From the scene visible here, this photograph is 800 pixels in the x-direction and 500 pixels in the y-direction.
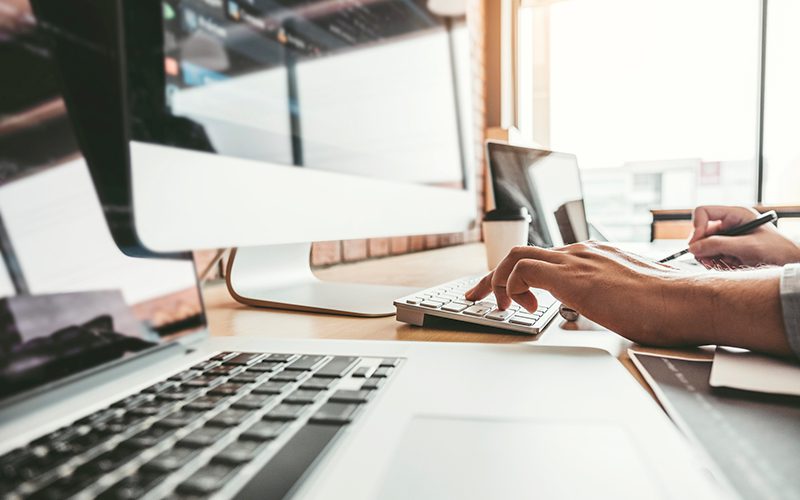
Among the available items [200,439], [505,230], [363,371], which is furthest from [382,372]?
[505,230]

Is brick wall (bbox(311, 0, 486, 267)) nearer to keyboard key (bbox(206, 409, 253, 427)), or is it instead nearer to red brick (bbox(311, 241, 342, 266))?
red brick (bbox(311, 241, 342, 266))

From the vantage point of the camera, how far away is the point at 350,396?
211mm

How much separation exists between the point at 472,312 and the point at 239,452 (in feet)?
0.99

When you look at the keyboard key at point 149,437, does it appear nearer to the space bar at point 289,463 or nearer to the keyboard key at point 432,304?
the space bar at point 289,463

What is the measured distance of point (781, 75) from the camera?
9.07ft

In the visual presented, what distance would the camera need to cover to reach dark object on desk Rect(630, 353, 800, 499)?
161 millimetres

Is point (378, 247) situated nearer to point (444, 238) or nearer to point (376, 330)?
point (444, 238)

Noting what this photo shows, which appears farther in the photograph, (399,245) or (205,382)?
(399,245)

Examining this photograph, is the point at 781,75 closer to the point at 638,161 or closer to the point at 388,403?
the point at 638,161

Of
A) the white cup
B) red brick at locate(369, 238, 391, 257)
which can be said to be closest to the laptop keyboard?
the white cup

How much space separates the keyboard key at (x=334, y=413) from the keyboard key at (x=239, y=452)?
0.11 ft

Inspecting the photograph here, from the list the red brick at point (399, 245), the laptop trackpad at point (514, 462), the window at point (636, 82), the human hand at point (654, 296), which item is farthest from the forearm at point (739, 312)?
the window at point (636, 82)

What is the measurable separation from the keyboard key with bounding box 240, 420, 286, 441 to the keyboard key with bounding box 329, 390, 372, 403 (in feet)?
0.12

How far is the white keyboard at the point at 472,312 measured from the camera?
0.40 m
